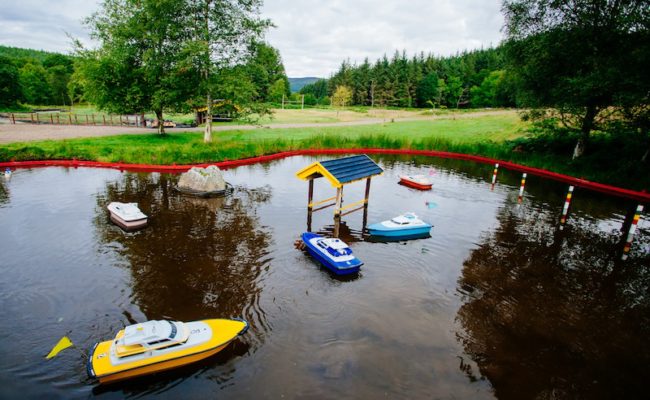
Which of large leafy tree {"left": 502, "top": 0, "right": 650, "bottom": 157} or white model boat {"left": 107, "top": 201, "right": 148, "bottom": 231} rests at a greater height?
large leafy tree {"left": 502, "top": 0, "right": 650, "bottom": 157}

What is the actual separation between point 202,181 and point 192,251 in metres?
8.52

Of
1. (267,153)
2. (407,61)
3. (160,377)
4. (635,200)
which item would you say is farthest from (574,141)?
(407,61)

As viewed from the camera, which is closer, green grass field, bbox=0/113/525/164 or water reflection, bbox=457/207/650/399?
water reflection, bbox=457/207/650/399

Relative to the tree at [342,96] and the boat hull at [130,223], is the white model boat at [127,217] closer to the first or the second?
the boat hull at [130,223]

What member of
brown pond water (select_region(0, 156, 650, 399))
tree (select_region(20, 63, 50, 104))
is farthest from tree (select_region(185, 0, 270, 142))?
tree (select_region(20, 63, 50, 104))

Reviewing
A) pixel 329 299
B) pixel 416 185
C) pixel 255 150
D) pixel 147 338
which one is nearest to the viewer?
pixel 147 338

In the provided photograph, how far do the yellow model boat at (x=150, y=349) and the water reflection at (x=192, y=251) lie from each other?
1.73 m

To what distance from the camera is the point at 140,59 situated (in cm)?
3600

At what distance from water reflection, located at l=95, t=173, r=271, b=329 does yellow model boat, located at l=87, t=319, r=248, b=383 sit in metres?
1.73

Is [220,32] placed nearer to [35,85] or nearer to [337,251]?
[337,251]

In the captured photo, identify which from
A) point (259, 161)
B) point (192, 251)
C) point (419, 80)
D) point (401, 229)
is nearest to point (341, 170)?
point (401, 229)

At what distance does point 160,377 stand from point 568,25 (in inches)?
1448

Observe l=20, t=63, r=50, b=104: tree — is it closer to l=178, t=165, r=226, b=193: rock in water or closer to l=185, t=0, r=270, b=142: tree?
l=185, t=0, r=270, b=142: tree

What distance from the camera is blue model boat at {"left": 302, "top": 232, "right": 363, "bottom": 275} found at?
540 inches
